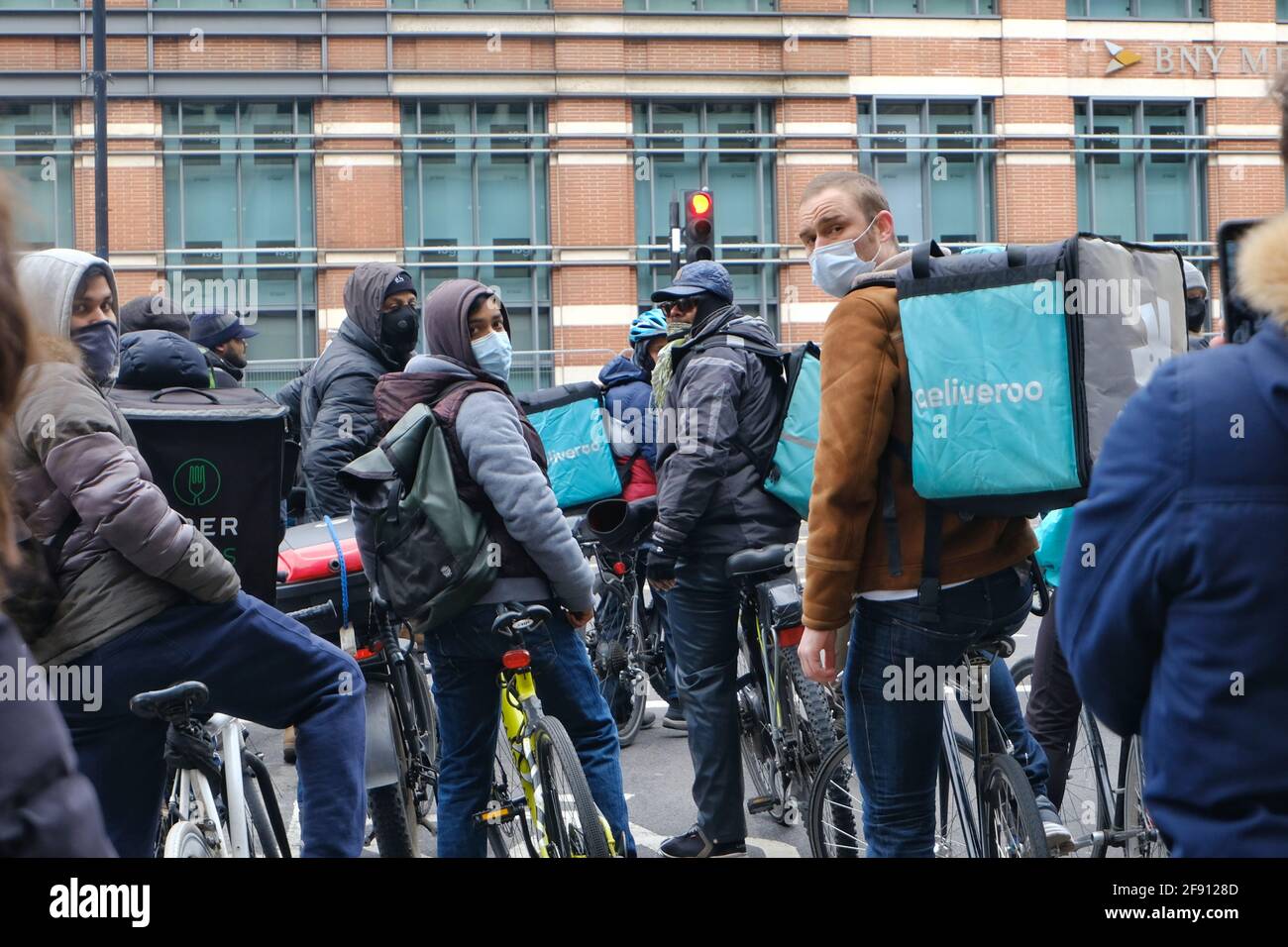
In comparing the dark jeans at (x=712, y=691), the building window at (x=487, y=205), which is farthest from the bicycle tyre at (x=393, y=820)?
the building window at (x=487, y=205)

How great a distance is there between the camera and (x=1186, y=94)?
28.4 m

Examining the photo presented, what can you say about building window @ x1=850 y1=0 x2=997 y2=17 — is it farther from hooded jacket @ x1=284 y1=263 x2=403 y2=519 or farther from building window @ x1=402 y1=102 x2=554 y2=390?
hooded jacket @ x1=284 y1=263 x2=403 y2=519

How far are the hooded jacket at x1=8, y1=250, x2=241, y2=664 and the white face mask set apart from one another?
5.66ft

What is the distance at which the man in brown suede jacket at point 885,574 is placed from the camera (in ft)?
10.6

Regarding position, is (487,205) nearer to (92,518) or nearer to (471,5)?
(471,5)

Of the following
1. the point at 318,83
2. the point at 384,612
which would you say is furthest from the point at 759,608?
the point at 318,83

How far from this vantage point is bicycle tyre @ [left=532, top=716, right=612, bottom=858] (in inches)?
149

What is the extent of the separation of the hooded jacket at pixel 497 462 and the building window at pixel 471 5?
23685mm

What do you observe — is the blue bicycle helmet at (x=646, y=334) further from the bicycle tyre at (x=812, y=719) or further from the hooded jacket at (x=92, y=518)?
the hooded jacket at (x=92, y=518)
